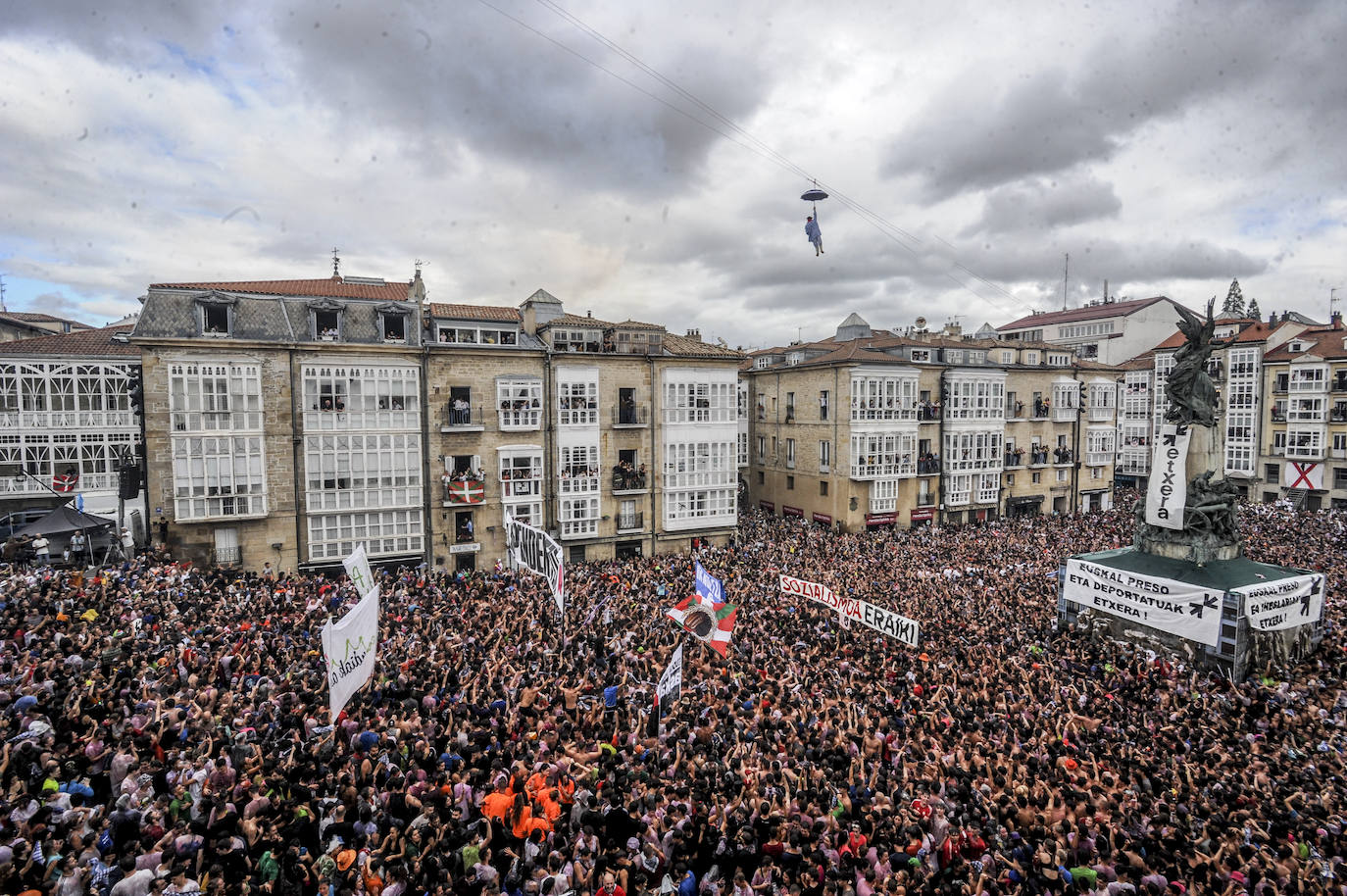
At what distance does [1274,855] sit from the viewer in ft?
32.2

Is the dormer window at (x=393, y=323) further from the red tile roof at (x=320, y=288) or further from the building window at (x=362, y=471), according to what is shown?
the building window at (x=362, y=471)

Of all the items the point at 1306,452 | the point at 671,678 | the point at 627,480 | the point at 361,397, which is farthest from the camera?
the point at 1306,452

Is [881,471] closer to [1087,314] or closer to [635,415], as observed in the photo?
[635,415]

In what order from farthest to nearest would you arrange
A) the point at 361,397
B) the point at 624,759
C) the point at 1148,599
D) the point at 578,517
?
the point at 578,517
the point at 361,397
the point at 1148,599
the point at 624,759

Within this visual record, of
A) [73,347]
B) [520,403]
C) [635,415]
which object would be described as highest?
[73,347]

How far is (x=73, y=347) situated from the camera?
31578mm

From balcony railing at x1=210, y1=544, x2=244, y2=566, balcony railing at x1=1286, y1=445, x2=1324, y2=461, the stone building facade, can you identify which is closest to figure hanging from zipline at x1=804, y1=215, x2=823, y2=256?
the stone building facade

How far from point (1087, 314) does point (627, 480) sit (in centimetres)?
5900

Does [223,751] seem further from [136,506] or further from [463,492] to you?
[136,506]

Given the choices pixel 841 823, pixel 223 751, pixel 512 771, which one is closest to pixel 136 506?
pixel 223 751

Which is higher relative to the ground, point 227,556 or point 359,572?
point 359,572

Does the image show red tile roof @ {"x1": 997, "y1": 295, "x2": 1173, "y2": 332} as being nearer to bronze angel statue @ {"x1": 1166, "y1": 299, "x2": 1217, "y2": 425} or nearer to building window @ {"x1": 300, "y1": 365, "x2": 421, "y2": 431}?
bronze angel statue @ {"x1": 1166, "y1": 299, "x2": 1217, "y2": 425}

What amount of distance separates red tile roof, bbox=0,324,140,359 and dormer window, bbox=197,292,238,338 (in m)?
5.48

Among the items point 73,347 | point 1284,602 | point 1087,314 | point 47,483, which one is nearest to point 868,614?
point 1284,602
